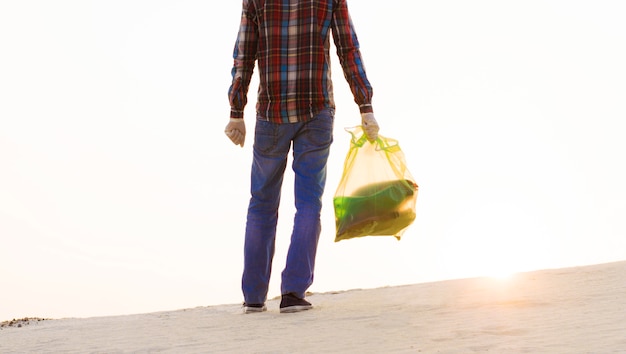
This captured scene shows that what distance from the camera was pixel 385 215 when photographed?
18.1ft

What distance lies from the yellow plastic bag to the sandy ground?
46 cm

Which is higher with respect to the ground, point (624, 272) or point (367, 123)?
point (367, 123)

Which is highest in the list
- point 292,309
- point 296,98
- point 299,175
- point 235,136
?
point 296,98

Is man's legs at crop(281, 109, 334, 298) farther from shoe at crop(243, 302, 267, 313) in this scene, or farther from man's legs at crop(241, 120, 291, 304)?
shoe at crop(243, 302, 267, 313)

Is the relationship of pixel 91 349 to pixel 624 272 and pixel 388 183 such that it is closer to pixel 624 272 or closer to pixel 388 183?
pixel 388 183

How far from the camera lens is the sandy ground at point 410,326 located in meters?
3.68

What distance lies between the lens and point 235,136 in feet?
17.3

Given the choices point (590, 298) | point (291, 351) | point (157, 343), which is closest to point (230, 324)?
point (157, 343)

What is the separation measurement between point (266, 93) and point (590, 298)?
207 cm

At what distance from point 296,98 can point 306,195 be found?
55 cm

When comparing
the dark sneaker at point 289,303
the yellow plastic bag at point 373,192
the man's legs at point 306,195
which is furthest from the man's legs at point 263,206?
the yellow plastic bag at point 373,192

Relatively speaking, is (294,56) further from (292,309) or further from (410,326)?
(410,326)

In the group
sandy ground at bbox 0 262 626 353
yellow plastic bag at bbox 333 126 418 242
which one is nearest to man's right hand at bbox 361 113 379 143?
yellow plastic bag at bbox 333 126 418 242

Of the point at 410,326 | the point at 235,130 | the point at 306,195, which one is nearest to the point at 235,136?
the point at 235,130
